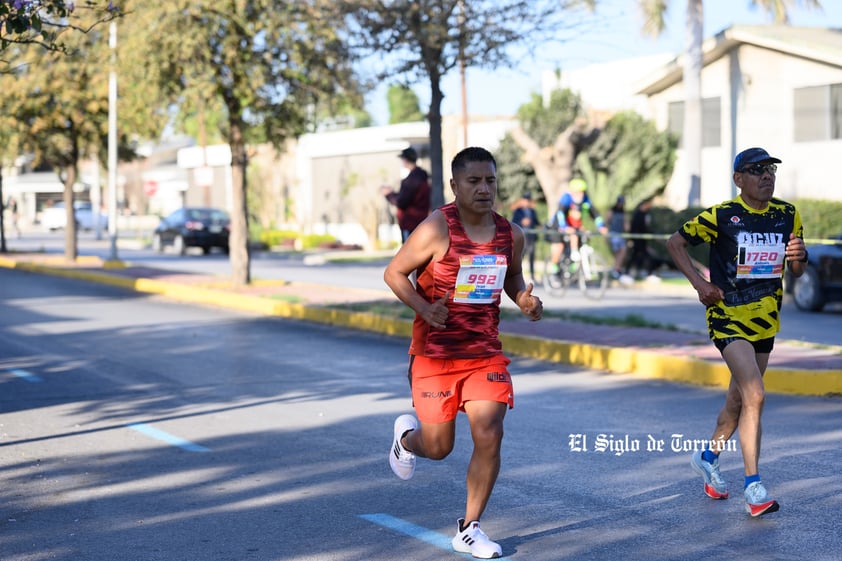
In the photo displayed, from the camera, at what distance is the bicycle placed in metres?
21.5

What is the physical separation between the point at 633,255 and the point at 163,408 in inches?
717

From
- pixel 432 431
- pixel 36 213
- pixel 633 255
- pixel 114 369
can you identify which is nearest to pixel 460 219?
pixel 432 431

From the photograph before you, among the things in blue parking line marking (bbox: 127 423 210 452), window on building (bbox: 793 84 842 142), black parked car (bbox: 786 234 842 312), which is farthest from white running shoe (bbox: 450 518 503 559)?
window on building (bbox: 793 84 842 142)

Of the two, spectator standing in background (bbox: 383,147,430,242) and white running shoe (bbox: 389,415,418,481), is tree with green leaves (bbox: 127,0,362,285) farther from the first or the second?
white running shoe (bbox: 389,415,418,481)

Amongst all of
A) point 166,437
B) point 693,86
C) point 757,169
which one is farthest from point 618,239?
point 757,169

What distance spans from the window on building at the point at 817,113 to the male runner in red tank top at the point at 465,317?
86.5ft

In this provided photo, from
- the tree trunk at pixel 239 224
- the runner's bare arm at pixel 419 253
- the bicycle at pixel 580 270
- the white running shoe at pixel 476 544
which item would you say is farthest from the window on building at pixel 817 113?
the white running shoe at pixel 476 544

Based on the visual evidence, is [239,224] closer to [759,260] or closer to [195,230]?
[759,260]

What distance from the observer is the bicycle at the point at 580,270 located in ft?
70.7

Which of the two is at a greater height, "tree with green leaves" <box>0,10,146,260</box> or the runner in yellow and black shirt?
"tree with green leaves" <box>0,10,146,260</box>

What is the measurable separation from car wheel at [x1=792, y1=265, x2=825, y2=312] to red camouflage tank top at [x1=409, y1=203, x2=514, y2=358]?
46.3 feet

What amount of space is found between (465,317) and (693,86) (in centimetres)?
2430

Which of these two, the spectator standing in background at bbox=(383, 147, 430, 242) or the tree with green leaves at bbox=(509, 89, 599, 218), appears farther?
the tree with green leaves at bbox=(509, 89, 599, 218)

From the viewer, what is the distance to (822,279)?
19.1 m
